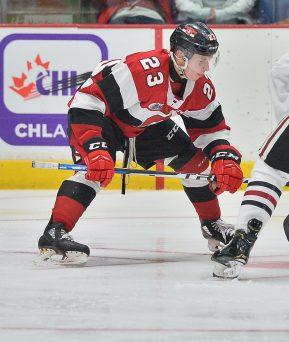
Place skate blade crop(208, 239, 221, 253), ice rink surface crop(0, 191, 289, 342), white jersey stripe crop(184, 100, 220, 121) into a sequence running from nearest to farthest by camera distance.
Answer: ice rink surface crop(0, 191, 289, 342)
white jersey stripe crop(184, 100, 220, 121)
skate blade crop(208, 239, 221, 253)

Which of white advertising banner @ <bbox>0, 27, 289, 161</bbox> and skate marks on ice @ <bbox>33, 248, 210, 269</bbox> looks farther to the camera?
white advertising banner @ <bbox>0, 27, 289, 161</bbox>

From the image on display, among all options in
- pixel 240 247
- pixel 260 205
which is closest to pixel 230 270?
pixel 240 247

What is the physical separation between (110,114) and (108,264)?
1.51ft

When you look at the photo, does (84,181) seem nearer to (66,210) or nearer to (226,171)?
(66,210)

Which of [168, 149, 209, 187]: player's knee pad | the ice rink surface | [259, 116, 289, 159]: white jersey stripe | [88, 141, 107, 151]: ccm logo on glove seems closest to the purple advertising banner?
the ice rink surface

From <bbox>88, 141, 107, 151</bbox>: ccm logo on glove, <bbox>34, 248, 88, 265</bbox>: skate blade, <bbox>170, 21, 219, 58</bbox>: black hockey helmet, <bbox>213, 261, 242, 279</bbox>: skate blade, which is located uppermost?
<bbox>170, 21, 219, 58</bbox>: black hockey helmet

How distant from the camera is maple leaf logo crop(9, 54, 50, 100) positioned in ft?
19.2

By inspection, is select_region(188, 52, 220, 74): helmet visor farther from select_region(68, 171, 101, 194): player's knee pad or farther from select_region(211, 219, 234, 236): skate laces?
select_region(211, 219, 234, 236): skate laces

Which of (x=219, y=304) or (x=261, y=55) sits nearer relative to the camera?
(x=219, y=304)

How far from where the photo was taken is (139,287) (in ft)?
9.95

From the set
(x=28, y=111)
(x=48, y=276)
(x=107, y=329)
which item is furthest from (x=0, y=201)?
(x=107, y=329)

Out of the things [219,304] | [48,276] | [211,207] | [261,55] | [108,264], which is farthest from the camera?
[261,55]

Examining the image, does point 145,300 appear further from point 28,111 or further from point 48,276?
point 28,111

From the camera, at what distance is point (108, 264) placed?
3.48 meters
